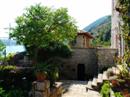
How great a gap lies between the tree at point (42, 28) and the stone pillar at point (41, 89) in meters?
10.5

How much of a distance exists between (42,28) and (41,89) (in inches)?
444

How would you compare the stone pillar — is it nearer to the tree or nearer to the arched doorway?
the tree

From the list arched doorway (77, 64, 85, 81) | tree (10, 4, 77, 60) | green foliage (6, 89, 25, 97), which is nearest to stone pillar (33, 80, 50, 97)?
green foliage (6, 89, 25, 97)

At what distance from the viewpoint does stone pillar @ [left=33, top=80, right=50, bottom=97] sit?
1364cm

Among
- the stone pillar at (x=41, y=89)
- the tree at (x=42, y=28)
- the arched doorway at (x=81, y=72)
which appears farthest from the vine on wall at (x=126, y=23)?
the arched doorway at (x=81, y=72)

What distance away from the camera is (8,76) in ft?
54.7

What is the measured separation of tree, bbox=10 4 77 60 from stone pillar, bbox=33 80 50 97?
10.5 meters

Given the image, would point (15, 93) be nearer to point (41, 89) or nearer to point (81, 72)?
point (41, 89)

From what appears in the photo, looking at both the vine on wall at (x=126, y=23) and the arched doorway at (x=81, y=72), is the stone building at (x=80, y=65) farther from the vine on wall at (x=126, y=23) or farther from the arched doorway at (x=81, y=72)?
the vine on wall at (x=126, y=23)

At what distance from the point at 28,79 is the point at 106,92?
5.60m

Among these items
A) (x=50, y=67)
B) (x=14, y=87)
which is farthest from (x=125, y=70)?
(x=14, y=87)

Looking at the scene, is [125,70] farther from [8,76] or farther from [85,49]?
[85,49]

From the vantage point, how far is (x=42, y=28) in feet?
80.1

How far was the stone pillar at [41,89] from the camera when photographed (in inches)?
537
